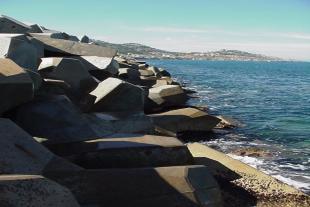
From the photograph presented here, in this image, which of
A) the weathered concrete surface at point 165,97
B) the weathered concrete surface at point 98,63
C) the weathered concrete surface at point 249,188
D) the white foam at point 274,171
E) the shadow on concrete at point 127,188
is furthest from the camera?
the weathered concrete surface at point 165,97

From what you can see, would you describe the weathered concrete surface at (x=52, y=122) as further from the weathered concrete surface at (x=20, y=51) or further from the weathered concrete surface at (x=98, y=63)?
the weathered concrete surface at (x=98, y=63)

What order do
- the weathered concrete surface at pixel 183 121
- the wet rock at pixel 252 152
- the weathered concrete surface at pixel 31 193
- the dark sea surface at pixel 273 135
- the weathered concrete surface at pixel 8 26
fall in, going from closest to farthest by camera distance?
the weathered concrete surface at pixel 31 193, the dark sea surface at pixel 273 135, the wet rock at pixel 252 152, the weathered concrete surface at pixel 183 121, the weathered concrete surface at pixel 8 26

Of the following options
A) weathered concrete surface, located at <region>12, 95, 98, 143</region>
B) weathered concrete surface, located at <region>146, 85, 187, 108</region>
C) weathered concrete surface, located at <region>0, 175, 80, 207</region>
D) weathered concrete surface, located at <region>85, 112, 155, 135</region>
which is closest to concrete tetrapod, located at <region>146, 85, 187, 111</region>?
weathered concrete surface, located at <region>146, 85, 187, 108</region>

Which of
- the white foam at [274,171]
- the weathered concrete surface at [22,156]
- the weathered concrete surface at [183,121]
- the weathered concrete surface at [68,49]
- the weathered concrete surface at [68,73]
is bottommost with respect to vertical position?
the white foam at [274,171]

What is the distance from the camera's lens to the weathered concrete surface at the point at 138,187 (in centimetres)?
612

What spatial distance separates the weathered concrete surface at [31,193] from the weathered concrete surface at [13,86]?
282 cm

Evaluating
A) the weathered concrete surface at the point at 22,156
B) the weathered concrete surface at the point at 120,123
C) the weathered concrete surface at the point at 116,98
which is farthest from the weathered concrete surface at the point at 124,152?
the weathered concrete surface at the point at 116,98

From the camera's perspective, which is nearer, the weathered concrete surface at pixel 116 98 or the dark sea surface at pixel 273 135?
the weathered concrete surface at pixel 116 98

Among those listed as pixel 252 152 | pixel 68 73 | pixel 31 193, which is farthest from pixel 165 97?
pixel 31 193

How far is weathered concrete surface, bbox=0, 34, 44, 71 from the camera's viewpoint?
398 inches

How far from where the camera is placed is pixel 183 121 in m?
15.6

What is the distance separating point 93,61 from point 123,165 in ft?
24.5

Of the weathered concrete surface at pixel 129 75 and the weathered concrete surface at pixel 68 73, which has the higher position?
the weathered concrete surface at pixel 68 73

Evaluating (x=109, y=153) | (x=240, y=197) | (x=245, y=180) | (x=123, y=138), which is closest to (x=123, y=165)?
(x=109, y=153)
